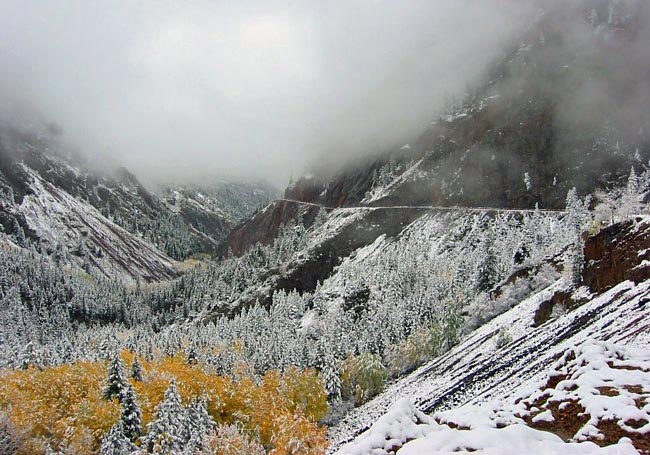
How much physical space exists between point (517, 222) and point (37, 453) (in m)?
157

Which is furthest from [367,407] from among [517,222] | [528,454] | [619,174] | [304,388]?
[619,174]

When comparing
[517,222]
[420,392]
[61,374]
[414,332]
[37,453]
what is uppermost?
[517,222]

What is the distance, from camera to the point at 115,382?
6097 cm

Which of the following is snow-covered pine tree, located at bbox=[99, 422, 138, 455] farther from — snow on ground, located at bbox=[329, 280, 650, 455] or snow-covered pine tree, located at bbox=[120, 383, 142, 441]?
snow on ground, located at bbox=[329, 280, 650, 455]

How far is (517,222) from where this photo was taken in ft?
555

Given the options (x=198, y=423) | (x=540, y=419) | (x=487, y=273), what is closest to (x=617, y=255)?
(x=540, y=419)

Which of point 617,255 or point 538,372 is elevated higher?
point 617,255

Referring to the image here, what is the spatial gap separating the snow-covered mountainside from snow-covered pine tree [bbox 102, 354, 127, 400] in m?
29.2

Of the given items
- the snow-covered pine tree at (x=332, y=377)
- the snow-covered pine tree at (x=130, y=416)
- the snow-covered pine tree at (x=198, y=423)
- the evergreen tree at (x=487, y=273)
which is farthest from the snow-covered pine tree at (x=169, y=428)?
the evergreen tree at (x=487, y=273)

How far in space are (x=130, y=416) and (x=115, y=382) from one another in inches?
302

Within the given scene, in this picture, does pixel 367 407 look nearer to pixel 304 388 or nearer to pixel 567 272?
pixel 304 388

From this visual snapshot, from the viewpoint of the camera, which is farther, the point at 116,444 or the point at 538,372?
the point at 116,444

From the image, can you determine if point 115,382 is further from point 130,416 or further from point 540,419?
point 540,419

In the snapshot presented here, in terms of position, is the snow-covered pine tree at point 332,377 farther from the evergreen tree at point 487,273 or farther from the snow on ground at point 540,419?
the snow on ground at point 540,419
